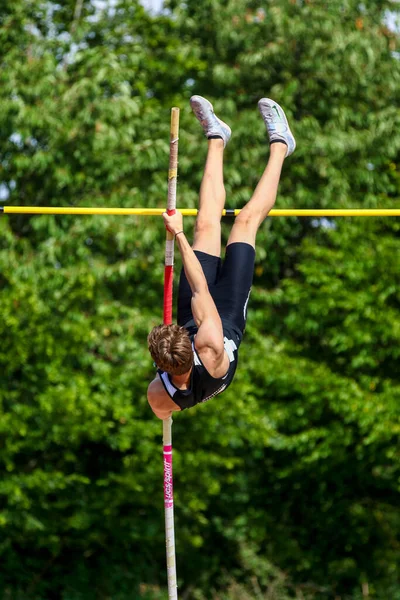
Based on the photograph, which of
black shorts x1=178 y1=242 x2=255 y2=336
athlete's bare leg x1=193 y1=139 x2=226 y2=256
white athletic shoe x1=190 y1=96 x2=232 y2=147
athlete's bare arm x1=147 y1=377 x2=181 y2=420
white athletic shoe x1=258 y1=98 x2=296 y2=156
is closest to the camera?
athlete's bare arm x1=147 y1=377 x2=181 y2=420

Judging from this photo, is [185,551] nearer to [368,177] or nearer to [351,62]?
[368,177]

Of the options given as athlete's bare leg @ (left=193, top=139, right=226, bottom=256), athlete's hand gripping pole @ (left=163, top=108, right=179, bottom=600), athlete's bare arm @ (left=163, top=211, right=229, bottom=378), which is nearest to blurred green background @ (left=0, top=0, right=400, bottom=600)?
athlete's hand gripping pole @ (left=163, top=108, right=179, bottom=600)

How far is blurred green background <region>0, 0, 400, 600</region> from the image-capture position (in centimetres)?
1337

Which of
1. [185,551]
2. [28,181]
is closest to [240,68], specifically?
[28,181]

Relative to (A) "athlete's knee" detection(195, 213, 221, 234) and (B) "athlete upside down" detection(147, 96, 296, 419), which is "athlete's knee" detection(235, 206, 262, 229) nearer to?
(B) "athlete upside down" detection(147, 96, 296, 419)

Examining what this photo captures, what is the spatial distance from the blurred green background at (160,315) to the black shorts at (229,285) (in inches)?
272

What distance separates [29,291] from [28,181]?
9.30ft

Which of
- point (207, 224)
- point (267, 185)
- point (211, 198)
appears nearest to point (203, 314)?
point (207, 224)

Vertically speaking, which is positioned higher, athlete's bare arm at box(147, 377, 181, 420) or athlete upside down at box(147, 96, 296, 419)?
athlete upside down at box(147, 96, 296, 419)

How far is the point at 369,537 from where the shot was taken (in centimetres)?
1555

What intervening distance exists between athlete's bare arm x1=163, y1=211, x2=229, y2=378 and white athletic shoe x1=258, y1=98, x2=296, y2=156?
126cm

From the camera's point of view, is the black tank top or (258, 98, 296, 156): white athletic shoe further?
(258, 98, 296, 156): white athletic shoe

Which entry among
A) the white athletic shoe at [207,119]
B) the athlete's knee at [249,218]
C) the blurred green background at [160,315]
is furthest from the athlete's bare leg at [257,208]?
the blurred green background at [160,315]

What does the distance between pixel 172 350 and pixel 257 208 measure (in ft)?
3.80
